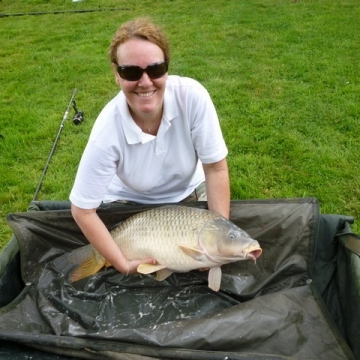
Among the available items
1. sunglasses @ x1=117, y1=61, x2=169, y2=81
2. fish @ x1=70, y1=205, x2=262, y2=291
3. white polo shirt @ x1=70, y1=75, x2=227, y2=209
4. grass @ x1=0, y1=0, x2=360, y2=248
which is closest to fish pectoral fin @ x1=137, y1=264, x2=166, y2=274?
fish @ x1=70, y1=205, x2=262, y2=291

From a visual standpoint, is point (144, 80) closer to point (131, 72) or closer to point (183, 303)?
point (131, 72)

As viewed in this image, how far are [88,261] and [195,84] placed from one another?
777 mm

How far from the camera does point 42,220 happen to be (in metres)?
1.77

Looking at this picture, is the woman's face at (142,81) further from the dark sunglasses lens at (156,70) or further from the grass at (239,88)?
the grass at (239,88)

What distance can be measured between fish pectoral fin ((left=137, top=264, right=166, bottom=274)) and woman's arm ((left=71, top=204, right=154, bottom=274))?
34 mm

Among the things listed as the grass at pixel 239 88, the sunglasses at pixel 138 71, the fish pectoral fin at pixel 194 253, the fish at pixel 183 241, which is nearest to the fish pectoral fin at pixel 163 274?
the fish at pixel 183 241

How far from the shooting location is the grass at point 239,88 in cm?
263

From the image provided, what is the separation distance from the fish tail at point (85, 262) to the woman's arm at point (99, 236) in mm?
106

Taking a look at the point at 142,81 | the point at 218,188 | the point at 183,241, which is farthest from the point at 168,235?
the point at 142,81

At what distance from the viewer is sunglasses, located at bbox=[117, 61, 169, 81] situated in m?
1.41

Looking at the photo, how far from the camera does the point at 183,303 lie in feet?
5.22

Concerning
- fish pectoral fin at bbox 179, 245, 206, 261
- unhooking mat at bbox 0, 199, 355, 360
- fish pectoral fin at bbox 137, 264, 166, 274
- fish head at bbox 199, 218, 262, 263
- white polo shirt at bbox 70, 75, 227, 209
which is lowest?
unhooking mat at bbox 0, 199, 355, 360

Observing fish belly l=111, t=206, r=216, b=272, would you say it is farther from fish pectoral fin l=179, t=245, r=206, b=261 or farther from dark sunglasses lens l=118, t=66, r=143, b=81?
dark sunglasses lens l=118, t=66, r=143, b=81

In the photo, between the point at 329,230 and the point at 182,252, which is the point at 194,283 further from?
the point at 329,230
